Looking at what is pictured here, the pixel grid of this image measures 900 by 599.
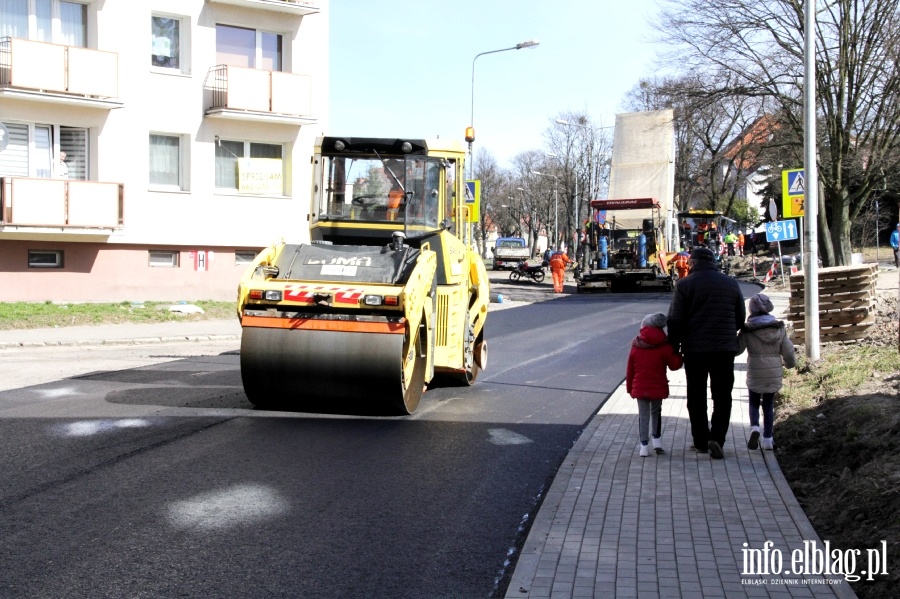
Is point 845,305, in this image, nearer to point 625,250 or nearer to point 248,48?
point 248,48

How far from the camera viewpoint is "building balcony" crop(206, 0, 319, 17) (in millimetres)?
27234

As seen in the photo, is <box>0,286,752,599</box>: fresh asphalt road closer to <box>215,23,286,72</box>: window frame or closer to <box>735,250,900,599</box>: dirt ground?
<box>735,250,900,599</box>: dirt ground

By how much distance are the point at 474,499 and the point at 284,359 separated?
10.9 feet

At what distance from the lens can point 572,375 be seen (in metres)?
14.1

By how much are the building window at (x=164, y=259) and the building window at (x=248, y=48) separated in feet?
17.8

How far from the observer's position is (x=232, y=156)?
27828 millimetres

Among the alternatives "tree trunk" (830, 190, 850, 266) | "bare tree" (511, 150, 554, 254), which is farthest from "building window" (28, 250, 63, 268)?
"bare tree" (511, 150, 554, 254)

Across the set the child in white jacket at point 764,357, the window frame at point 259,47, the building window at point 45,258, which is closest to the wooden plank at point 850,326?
the child in white jacket at point 764,357

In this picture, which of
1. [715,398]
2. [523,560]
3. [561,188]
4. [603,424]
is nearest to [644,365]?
[715,398]

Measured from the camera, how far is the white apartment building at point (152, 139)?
2411 centimetres

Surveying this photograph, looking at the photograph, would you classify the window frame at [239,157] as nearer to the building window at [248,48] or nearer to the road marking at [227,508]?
the building window at [248,48]

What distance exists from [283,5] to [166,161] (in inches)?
211

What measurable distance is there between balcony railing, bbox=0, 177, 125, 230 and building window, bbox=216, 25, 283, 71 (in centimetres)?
522

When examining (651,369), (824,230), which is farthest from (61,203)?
(824,230)
